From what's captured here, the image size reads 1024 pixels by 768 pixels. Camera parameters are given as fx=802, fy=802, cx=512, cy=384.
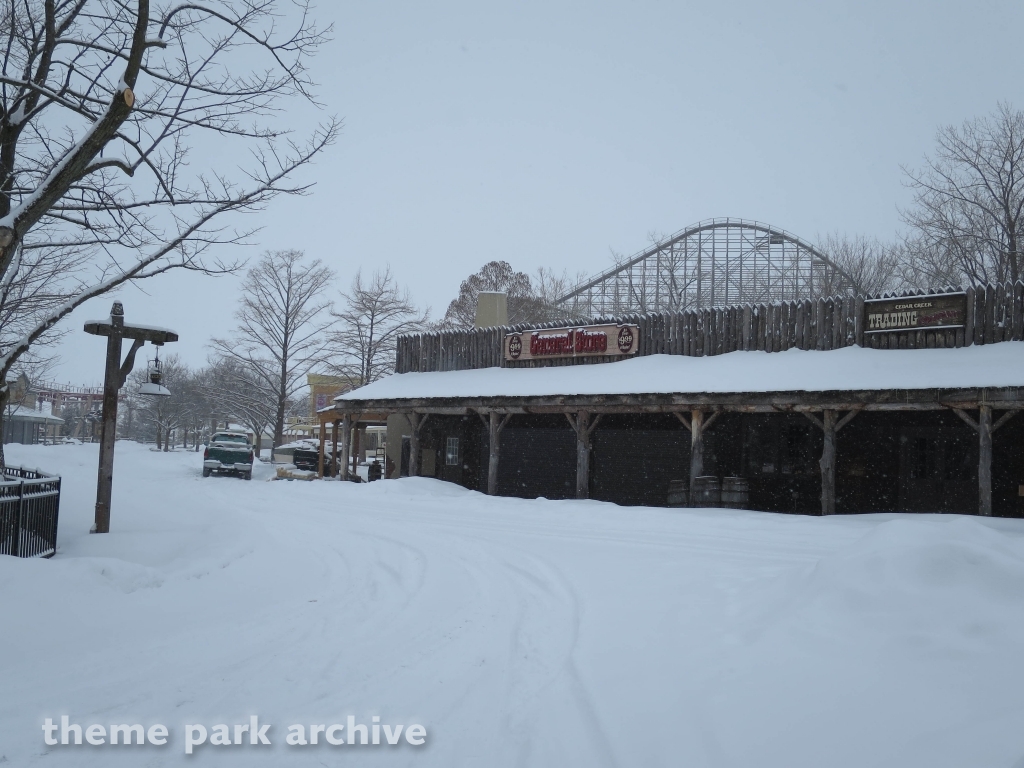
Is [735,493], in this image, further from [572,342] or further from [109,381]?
[109,381]

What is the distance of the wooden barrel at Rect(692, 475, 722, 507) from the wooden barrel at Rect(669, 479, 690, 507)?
0.75 m

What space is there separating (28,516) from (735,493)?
1236 centimetres

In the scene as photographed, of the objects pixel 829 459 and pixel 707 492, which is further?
pixel 707 492

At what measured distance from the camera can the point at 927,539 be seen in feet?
18.2

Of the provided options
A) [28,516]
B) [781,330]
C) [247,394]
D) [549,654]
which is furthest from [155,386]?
[247,394]

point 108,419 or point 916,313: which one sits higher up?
point 916,313

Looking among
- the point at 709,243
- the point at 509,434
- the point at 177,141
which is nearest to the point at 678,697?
the point at 177,141

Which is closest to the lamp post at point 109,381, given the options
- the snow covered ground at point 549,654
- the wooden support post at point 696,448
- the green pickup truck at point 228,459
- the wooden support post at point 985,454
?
the snow covered ground at point 549,654

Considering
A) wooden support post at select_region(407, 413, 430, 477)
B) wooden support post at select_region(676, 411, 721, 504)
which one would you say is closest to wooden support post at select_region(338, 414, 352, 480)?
wooden support post at select_region(407, 413, 430, 477)

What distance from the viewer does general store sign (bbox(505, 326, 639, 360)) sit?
20.9m

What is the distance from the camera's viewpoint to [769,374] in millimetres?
16375

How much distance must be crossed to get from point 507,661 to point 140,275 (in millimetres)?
8206

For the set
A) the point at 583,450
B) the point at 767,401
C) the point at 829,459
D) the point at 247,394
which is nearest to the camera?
the point at 829,459

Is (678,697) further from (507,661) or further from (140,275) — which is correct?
(140,275)
